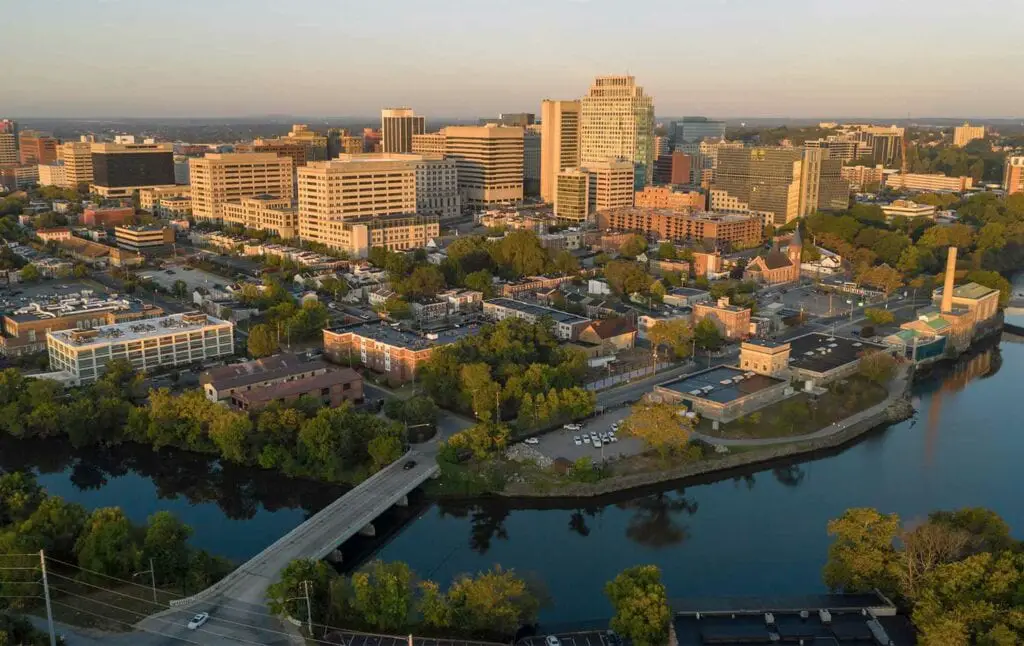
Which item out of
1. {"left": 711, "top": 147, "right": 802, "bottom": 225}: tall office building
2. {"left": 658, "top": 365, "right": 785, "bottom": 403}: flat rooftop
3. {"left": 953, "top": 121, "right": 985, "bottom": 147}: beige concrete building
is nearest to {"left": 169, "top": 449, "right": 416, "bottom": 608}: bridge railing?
{"left": 658, "top": 365, "right": 785, "bottom": 403}: flat rooftop

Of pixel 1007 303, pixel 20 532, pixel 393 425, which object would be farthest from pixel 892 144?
pixel 20 532

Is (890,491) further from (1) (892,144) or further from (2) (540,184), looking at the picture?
(1) (892,144)

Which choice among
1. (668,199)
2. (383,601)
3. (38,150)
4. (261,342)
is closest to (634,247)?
(668,199)

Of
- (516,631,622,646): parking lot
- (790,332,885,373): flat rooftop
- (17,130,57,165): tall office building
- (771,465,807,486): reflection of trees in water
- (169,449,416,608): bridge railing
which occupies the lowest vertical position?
(771,465,807,486): reflection of trees in water

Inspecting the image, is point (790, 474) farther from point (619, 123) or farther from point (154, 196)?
point (154, 196)

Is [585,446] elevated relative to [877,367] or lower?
lower

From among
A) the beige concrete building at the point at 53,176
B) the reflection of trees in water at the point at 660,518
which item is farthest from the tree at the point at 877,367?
the beige concrete building at the point at 53,176

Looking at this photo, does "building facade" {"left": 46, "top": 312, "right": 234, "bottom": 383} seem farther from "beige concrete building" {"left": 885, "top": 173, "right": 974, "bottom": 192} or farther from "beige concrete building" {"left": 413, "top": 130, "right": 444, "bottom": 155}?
"beige concrete building" {"left": 885, "top": 173, "right": 974, "bottom": 192}
